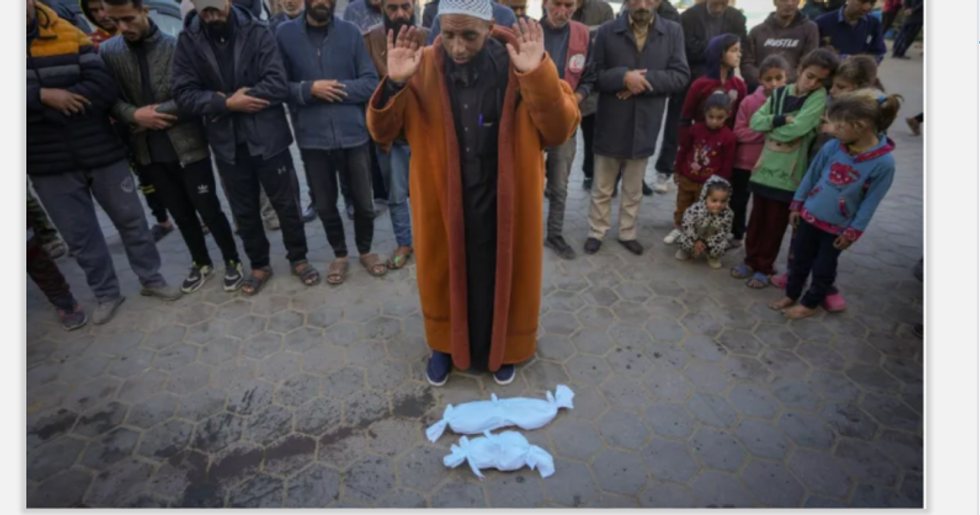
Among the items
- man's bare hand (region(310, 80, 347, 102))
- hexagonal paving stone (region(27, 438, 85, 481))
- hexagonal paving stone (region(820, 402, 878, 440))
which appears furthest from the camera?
man's bare hand (region(310, 80, 347, 102))

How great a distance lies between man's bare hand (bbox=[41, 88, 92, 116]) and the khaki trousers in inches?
153

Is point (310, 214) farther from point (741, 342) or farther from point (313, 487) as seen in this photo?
point (741, 342)

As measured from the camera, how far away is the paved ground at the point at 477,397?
2475 millimetres

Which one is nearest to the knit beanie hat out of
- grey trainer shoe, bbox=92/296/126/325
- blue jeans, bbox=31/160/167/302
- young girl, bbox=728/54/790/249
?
young girl, bbox=728/54/790/249

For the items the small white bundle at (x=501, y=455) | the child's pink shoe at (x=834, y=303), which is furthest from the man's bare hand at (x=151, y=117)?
the child's pink shoe at (x=834, y=303)

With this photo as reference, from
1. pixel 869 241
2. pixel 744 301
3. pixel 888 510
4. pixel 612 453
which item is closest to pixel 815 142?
pixel 744 301

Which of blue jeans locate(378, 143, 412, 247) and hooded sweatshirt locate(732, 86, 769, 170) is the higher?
hooded sweatshirt locate(732, 86, 769, 170)

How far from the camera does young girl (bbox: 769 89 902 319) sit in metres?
2.97

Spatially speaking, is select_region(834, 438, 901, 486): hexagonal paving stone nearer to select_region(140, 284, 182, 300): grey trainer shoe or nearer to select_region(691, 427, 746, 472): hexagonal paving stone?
select_region(691, 427, 746, 472): hexagonal paving stone

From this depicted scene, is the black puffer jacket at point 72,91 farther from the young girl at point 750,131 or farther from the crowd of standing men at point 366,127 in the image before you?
the young girl at point 750,131

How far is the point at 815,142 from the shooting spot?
147 inches

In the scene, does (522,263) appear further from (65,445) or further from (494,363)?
(65,445)

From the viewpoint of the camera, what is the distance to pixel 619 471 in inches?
99.3

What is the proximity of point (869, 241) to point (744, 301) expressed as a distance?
1.93 meters
